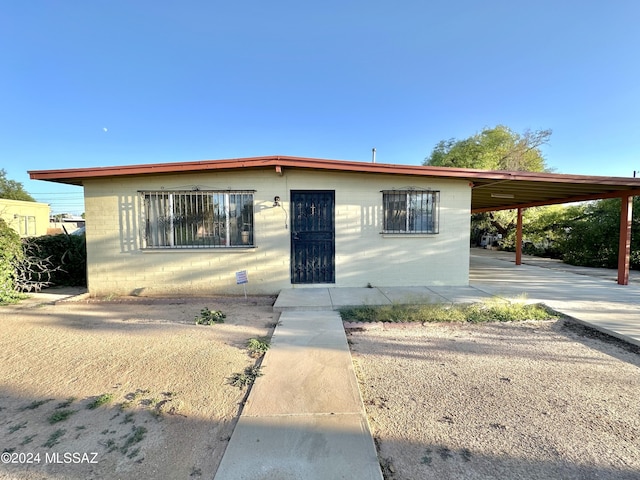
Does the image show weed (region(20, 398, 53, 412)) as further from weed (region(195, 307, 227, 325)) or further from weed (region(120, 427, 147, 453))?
weed (region(195, 307, 227, 325))

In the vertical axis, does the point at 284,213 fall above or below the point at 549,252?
above

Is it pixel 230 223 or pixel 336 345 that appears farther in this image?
pixel 230 223

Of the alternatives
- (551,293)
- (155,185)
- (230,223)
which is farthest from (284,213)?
(551,293)

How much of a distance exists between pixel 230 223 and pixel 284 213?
4.22 feet

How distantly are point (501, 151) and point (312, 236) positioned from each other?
1954 centimetres

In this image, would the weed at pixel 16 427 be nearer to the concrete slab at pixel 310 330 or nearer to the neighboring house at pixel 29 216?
the concrete slab at pixel 310 330

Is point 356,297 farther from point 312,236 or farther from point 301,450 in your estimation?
point 301,450

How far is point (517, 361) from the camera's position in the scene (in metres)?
3.66

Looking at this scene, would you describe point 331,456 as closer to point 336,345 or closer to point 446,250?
point 336,345

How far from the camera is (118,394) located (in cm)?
290

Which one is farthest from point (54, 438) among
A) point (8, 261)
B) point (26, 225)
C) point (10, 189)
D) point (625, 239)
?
point (10, 189)

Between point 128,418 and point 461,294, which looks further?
point 461,294

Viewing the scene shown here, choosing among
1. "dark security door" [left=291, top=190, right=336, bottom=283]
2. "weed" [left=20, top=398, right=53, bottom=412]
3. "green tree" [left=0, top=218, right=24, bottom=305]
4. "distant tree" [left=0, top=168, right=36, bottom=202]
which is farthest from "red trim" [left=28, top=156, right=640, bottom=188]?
"distant tree" [left=0, top=168, right=36, bottom=202]

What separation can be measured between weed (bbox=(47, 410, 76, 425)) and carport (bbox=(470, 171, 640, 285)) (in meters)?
7.64
